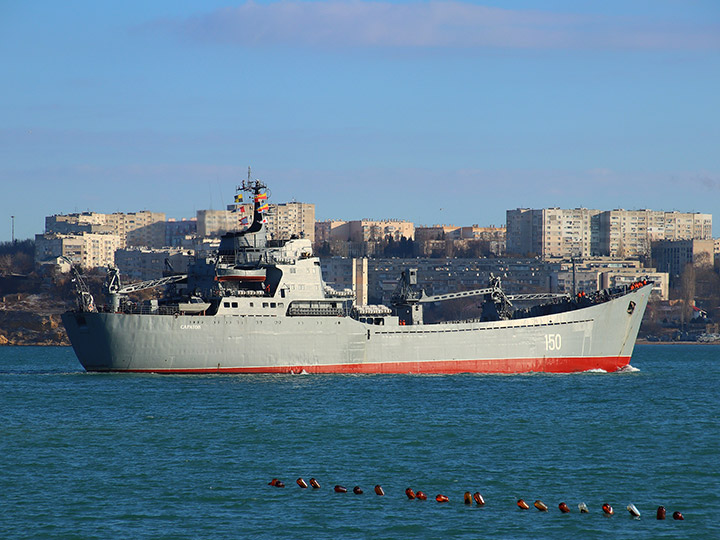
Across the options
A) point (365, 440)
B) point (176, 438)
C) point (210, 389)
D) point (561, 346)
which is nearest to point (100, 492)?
point (176, 438)

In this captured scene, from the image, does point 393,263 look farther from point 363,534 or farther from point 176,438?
point 363,534

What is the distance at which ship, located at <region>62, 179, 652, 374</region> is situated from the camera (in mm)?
48719

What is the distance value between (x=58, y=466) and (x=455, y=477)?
1103cm

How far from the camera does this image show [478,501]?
958 inches

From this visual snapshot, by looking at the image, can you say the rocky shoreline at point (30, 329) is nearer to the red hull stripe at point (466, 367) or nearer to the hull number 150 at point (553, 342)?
the red hull stripe at point (466, 367)

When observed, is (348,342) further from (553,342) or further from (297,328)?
(553,342)

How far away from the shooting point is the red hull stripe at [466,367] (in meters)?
50.4

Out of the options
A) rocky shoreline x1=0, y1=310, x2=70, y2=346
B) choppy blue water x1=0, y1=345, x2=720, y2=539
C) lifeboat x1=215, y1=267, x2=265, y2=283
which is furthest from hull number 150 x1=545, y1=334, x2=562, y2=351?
rocky shoreline x1=0, y1=310, x2=70, y2=346

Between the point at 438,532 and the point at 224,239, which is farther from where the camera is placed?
the point at 224,239

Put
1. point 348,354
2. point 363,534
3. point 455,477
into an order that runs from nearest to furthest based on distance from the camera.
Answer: point 363,534, point 455,477, point 348,354

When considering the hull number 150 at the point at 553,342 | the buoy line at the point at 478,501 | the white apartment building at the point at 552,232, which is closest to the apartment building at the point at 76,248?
the white apartment building at the point at 552,232

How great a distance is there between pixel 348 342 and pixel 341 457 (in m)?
22.5

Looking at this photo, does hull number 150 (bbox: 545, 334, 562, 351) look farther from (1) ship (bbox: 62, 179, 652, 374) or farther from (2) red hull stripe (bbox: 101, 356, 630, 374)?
(2) red hull stripe (bbox: 101, 356, 630, 374)

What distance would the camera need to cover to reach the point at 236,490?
25.7 meters
